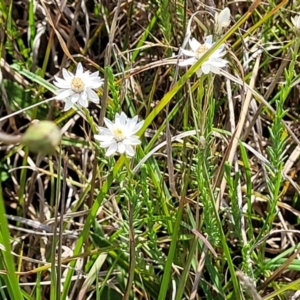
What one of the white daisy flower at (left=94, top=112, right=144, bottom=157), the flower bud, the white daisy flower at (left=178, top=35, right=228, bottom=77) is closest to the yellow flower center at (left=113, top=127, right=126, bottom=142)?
the white daisy flower at (left=94, top=112, right=144, bottom=157)

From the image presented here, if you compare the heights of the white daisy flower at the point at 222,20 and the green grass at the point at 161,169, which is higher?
the white daisy flower at the point at 222,20

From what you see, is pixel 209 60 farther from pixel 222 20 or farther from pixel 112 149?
pixel 112 149

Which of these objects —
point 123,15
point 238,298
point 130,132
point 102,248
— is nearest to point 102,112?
point 130,132

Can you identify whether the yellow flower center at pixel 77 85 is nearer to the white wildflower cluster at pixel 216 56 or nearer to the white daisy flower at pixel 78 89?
the white daisy flower at pixel 78 89

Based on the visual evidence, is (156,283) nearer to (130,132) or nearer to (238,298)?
(238,298)

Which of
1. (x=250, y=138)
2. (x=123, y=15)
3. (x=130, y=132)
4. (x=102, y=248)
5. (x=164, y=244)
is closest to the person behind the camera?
(x=130, y=132)

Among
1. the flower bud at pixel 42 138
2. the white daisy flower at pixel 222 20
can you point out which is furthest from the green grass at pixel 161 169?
the flower bud at pixel 42 138
